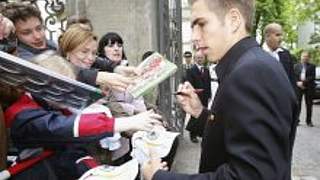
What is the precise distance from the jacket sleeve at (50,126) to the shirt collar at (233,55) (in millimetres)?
805

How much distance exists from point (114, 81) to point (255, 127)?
1.51 m

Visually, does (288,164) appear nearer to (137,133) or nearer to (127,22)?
(137,133)

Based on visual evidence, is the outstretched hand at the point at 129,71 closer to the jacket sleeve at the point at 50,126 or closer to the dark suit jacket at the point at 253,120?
the jacket sleeve at the point at 50,126

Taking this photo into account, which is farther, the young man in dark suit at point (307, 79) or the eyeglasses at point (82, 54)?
the young man in dark suit at point (307, 79)

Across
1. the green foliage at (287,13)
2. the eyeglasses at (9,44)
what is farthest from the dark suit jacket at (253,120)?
the green foliage at (287,13)

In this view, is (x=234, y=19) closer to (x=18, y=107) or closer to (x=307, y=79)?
(x=18, y=107)

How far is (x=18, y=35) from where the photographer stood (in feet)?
12.4

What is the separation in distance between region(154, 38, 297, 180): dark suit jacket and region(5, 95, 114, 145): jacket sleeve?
0.74m

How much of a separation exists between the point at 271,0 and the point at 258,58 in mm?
32818

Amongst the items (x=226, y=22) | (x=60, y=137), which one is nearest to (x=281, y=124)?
(x=226, y=22)

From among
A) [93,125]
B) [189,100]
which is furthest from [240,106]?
[93,125]

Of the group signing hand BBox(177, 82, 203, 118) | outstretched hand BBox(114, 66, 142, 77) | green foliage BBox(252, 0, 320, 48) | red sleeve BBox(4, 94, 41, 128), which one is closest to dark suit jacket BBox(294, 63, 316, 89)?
green foliage BBox(252, 0, 320, 48)

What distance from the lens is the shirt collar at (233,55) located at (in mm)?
2235

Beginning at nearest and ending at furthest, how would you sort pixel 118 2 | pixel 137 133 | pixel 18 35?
pixel 137 133 < pixel 18 35 < pixel 118 2
